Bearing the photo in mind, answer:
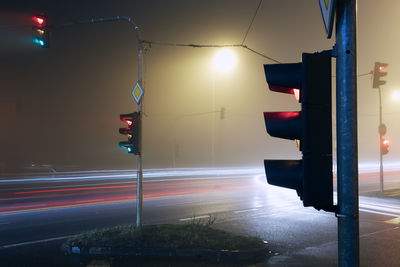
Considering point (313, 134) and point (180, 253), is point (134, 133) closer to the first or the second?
point (180, 253)

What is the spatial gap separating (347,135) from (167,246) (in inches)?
242

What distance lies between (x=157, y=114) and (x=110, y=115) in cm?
909

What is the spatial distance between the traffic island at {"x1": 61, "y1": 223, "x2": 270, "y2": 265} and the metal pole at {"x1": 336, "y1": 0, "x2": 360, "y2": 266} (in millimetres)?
5250

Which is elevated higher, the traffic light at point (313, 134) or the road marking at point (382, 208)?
the traffic light at point (313, 134)

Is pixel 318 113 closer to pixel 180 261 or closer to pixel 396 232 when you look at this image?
pixel 180 261

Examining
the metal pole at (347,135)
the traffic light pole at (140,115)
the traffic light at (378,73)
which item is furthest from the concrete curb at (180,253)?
the traffic light at (378,73)

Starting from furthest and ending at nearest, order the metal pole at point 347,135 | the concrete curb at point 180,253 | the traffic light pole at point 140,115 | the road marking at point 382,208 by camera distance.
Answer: the road marking at point 382,208 → the traffic light pole at point 140,115 → the concrete curb at point 180,253 → the metal pole at point 347,135

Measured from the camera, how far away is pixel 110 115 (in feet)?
216

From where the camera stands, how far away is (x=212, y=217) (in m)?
12.5

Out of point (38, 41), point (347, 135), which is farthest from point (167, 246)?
point (38, 41)

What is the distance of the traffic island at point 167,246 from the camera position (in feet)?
24.2

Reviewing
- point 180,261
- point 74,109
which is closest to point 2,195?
point 180,261

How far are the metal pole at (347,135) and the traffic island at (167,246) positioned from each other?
525cm

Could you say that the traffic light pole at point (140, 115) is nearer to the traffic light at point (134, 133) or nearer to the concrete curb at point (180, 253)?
the traffic light at point (134, 133)
